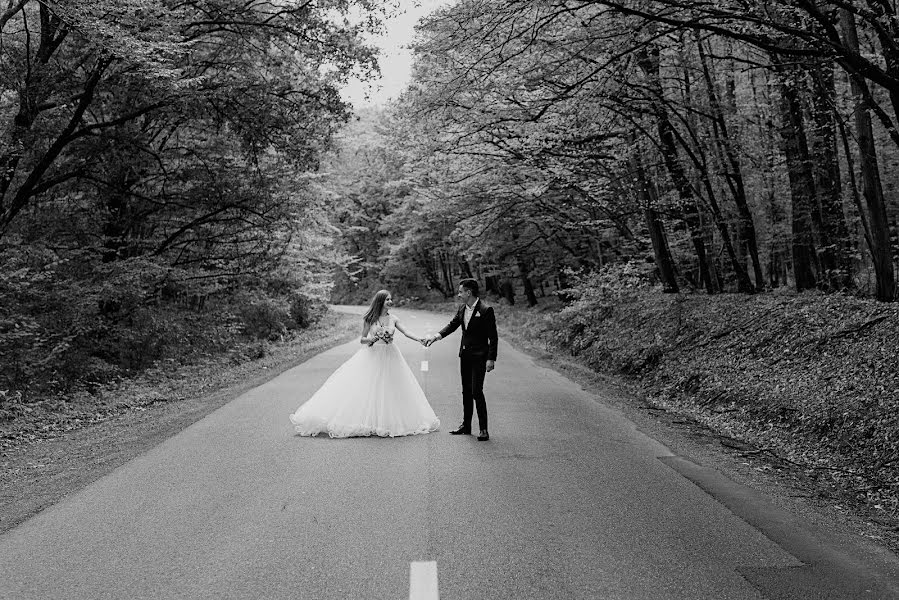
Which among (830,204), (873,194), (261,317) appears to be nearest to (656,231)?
(830,204)

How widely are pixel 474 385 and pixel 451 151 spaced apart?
410 inches

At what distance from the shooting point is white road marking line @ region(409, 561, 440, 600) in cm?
388

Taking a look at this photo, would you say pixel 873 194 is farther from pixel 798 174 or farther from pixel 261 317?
pixel 261 317

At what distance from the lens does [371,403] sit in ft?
28.5

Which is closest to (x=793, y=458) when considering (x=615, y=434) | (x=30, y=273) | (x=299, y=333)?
(x=615, y=434)

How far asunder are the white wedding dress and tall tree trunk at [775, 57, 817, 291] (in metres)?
9.54

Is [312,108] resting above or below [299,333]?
above

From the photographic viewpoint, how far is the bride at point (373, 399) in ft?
28.0

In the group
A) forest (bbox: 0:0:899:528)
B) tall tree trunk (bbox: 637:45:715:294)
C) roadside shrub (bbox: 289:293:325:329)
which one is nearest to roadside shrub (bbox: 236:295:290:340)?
forest (bbox: 0:0:899:528)

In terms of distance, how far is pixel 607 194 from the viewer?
20828mm

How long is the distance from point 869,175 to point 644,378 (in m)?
5.63

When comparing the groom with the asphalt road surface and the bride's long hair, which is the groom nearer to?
the asphalt road surface

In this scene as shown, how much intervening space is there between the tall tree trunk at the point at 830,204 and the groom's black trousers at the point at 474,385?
8.62m

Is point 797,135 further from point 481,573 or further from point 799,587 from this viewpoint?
point 481,573
